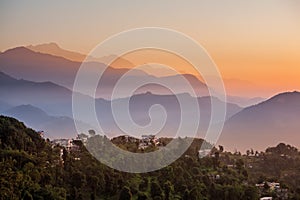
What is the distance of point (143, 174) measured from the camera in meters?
3.35

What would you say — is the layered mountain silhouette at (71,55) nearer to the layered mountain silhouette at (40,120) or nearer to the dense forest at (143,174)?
the layered mountain silhouette at (40,120)

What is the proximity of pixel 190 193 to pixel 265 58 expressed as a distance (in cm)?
103

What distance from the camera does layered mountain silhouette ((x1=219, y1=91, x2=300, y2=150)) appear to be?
3.27 meters

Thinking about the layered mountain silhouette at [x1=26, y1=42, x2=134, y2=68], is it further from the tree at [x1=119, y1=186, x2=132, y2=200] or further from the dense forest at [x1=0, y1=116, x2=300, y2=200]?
the tree at [x1=119, y1=186, x2=132, y2=200]

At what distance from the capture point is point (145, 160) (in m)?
3.43

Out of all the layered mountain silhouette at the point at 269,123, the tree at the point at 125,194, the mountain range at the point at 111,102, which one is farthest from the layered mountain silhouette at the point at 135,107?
the tree at the point at 125,194

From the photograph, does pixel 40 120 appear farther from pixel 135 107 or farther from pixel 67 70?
pixel 135 107

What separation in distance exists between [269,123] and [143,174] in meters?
0.90

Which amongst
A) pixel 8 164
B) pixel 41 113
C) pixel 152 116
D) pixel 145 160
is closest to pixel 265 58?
pixel 152 116

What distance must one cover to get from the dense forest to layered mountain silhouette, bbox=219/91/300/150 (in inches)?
2.7

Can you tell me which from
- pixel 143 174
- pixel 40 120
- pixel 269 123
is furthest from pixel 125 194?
pixel 269 123

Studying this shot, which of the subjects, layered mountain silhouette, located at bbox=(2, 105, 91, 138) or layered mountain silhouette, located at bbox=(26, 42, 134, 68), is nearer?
layered mountain silhouette, located at bbox=(26, 42, 134, 68)

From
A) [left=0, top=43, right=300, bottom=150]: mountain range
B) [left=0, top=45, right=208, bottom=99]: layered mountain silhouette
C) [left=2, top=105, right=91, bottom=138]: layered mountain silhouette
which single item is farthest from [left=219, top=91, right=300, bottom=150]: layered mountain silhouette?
[left=2, top=105, right=91, bottom=138]: layered mountain silhouette

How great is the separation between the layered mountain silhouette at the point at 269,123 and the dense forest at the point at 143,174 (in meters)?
0.07
